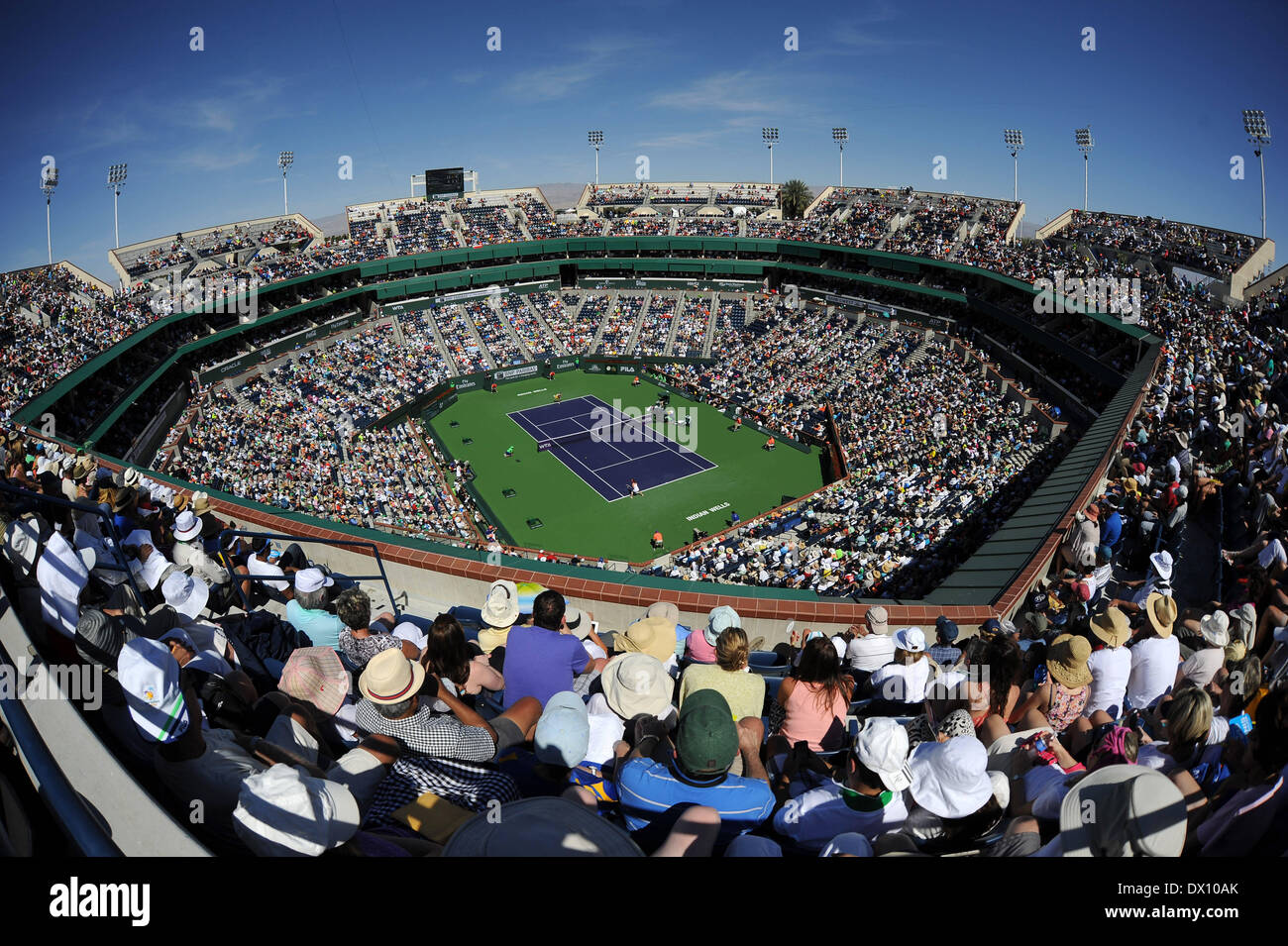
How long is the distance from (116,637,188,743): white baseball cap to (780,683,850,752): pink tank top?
3834mm

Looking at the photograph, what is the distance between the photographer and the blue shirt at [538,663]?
5344mm

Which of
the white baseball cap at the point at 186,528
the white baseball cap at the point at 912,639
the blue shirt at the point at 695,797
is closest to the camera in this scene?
the blue shirt at the point at 695,797

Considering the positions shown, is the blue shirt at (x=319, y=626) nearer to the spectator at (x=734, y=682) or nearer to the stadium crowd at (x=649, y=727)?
the stadium crowd at (x=649, y=727)

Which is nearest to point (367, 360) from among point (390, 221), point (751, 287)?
point (390, 221)

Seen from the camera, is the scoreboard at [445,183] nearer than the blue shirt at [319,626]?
No

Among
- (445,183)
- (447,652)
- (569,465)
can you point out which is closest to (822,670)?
(447,652)

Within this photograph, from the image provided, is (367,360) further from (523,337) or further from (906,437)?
(906,437)

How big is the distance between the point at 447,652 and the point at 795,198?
68.7 meters

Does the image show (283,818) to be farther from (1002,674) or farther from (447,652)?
(1002,674)

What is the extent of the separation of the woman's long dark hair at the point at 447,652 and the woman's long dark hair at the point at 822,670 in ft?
8.48

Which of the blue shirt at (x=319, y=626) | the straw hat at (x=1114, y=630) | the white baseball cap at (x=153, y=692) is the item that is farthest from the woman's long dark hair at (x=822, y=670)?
the blue shirt at (x=319, y=626)
